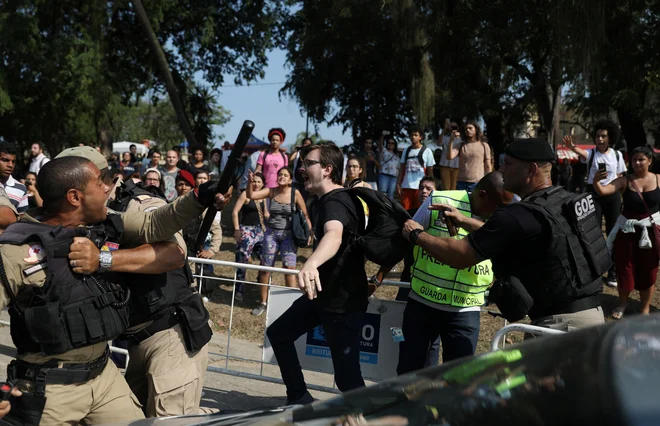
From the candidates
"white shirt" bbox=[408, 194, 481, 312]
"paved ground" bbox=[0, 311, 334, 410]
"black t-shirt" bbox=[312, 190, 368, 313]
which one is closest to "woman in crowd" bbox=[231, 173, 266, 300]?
"paved ground" bbox=[0, 311, 334, 410]

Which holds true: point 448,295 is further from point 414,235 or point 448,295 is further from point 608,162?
point 608,162

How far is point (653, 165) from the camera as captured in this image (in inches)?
342

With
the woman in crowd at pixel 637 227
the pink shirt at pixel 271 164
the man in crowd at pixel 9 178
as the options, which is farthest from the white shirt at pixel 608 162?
the man in crowd at pixel 9 178

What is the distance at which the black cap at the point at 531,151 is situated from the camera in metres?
3.95

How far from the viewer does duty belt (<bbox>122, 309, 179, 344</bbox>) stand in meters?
3.79

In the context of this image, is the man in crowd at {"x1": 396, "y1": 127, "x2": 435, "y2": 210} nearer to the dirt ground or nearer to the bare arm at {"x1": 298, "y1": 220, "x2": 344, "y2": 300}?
Answer: the dirt ground

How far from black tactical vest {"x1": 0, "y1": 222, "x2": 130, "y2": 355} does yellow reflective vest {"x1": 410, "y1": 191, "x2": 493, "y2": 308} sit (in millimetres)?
2107

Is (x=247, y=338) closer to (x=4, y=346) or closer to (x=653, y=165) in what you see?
(x=4, y=346)

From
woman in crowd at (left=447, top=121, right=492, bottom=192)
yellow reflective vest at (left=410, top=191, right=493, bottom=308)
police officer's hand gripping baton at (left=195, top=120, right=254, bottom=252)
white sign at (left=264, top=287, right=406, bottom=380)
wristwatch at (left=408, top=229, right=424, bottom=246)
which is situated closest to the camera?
police officer's hand gripping baton at (left=195, top=120, right=254, bottom=252)

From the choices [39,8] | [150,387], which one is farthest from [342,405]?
[39,8]

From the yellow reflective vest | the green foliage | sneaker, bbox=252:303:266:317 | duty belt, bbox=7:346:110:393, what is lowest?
sneaker, bbox=252:303:266:317

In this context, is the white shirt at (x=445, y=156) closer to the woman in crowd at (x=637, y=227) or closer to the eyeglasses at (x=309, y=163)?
the woman in crowd at (x=637, y=227)

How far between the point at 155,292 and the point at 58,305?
25.5 inches

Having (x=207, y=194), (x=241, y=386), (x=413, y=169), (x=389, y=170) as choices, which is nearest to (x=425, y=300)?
(x=207, y=194)
